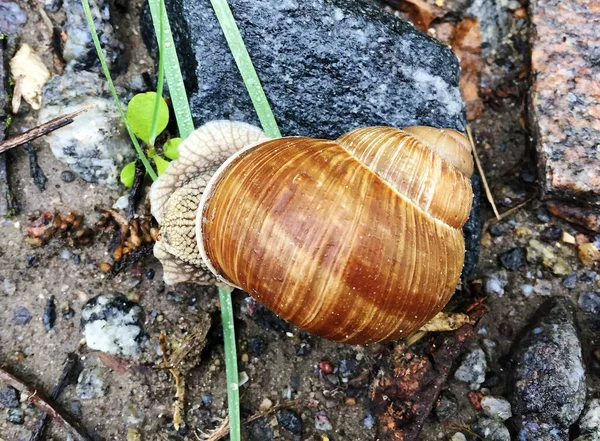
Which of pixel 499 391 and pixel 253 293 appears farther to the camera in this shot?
pixel 499 391

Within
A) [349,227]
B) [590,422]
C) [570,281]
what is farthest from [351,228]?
[590,422]

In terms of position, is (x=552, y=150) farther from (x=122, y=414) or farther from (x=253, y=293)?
(x=122, y=414)

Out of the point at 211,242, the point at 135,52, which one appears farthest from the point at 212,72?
the point at 211,242

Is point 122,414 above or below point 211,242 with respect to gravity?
below

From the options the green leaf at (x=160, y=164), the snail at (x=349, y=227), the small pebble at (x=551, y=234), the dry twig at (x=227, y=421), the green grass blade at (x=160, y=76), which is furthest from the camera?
the small pebble at (x=551, y=234)

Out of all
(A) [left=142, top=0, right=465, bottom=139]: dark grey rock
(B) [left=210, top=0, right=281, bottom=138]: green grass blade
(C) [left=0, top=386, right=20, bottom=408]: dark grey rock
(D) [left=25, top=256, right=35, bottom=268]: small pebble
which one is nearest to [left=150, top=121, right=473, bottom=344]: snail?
(B) [left=210, top=0, right=281, bottom=138]: green grass blade

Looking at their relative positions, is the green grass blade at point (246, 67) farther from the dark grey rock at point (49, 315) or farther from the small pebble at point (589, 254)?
the small pebble at point (589, 254)

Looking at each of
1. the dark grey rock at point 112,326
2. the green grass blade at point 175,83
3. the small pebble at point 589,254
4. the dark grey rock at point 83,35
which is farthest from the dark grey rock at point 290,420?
the dark grey rock at point 83,35
